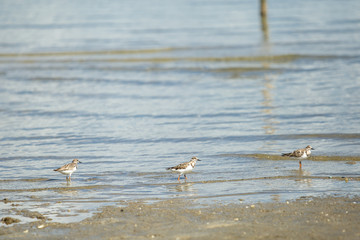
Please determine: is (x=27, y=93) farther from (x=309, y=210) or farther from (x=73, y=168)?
(x=309, y=210)

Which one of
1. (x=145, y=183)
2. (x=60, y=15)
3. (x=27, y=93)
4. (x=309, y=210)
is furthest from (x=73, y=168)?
(x=60, y=15)

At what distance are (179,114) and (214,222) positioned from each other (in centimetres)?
1055

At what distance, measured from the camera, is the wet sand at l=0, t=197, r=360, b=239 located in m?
8.41

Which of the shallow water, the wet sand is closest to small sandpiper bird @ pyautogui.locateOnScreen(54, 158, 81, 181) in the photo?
the shallow water

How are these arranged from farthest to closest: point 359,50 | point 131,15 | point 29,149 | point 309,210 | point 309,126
→ point 131,15 → point 359,50 → point 309,126 → point 29,149 → point 309,210

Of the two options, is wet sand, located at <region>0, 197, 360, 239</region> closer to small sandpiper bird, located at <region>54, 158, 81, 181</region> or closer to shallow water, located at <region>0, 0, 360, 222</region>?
shallow water, located at <region>0, 0, 360, 222</region>

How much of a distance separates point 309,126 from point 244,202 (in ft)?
24.0

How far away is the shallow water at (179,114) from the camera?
1177cm

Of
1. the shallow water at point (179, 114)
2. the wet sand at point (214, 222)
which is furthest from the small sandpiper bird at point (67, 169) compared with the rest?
the wet sand at point (214, 222)

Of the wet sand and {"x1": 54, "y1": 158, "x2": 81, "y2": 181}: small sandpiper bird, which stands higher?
{"x1": 54, "y1": 158, "x2": 81, "y2": 181}: small sandpiper bird

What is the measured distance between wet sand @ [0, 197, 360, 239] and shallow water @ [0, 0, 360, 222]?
57 cm

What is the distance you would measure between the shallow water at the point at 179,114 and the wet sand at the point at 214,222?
568 millimetres

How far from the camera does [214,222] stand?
9008mm

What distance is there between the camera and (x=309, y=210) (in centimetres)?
938
